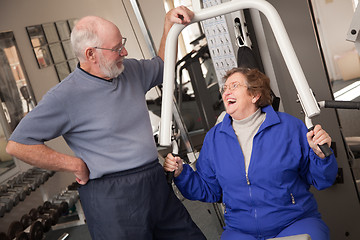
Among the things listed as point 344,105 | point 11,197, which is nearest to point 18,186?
point 11,197

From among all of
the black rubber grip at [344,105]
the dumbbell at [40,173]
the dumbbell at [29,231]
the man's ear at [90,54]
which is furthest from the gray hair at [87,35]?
the dumbbell at [40,173]

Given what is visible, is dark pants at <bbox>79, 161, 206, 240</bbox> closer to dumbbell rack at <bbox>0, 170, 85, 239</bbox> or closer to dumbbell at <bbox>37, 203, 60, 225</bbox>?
dumbbell at <bbox>37, 203, 60, 225</bbox>

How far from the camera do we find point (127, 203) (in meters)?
2.00

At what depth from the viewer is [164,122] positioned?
172cm

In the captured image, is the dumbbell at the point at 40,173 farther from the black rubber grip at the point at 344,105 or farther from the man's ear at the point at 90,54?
the black rubber grip at the point at 344,105

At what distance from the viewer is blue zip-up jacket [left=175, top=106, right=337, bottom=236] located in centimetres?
202

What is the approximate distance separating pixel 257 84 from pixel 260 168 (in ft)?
1.28

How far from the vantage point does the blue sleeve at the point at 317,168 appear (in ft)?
6.31

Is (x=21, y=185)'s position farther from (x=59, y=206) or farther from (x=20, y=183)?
(x=59, y=206)

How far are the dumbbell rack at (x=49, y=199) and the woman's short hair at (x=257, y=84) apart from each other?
2874mm

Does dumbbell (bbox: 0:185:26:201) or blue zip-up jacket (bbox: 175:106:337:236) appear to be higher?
blue zip-up jacket (bbox: 175:106:337:236)

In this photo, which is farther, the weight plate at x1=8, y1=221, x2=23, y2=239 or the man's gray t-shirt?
the weight plate at x1=8, y1=221, x2=23, y2=239

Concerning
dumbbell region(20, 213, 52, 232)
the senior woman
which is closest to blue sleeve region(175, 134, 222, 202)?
the senior woman

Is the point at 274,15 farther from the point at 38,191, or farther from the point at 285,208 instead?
the point at 38,191
